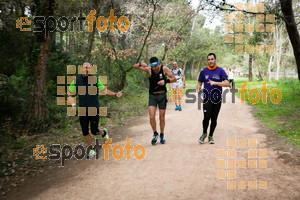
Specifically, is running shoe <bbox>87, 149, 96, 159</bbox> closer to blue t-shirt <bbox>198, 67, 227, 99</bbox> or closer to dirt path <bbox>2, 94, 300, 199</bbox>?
dirt path <bbox>2, 94, 300, 199</bbox>

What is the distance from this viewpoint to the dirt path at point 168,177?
3.99m

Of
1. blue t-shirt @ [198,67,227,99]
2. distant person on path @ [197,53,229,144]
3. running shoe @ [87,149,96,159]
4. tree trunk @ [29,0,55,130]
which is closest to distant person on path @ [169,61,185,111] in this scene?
distant person on path @ [197,53,229,144]

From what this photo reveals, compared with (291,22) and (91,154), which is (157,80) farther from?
(291,22)

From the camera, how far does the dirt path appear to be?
399cm

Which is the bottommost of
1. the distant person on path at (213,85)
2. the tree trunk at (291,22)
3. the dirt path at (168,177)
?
the dirt path at (168,177)

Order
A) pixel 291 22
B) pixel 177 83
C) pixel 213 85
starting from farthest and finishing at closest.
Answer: pixel 177 83 → pixel 291 22 → pixel 213 85

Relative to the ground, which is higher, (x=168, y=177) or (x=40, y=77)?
(x=40, y=77)

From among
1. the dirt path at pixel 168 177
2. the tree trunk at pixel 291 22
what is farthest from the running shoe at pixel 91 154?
the tree trunk at pixel 291 22

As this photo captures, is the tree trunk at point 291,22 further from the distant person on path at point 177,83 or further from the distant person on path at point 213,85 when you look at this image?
the distant person on path at point 213,85

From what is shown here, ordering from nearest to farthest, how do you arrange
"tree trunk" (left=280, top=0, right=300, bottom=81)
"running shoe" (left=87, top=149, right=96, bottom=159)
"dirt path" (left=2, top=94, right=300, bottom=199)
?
1. "dirt path" (left=2, top=94, right=300, bottom=199)
2. "running shoe" (left=87, top=149, right=96, bottom=159)
3. "tree trunk" (left=280, top=0, right=300, bottom=81)

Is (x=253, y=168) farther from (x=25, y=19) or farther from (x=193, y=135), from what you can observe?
(x=25, y=19)

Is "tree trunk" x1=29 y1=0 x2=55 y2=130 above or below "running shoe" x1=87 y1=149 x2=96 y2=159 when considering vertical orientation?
above

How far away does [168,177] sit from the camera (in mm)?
4590

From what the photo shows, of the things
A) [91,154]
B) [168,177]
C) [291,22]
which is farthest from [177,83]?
[168,177]
